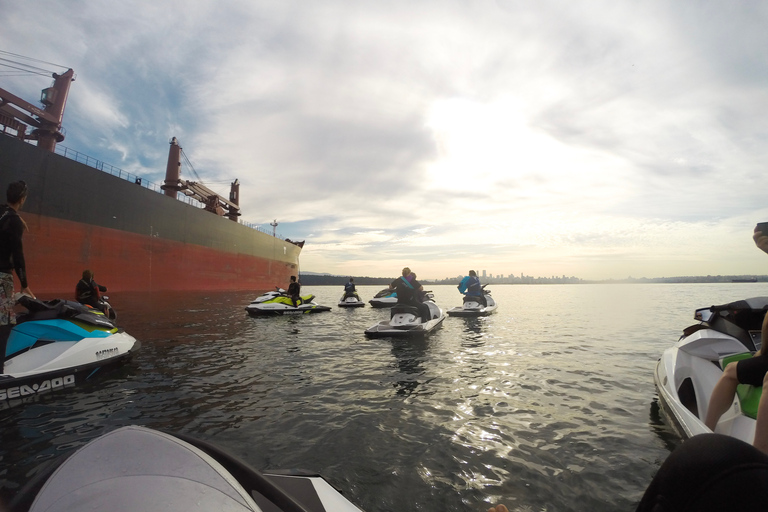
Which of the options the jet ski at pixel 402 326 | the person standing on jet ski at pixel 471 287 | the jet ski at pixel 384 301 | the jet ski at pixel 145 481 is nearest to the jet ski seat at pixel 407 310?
the jet ski at pixel 402 326

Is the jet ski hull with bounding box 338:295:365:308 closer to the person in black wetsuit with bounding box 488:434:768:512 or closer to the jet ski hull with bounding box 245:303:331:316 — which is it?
the jet ski hull with bounding box 245:303:331:316

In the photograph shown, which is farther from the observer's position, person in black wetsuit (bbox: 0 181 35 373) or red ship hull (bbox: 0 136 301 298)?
red ship hull (bbox: 0 136 301 298)

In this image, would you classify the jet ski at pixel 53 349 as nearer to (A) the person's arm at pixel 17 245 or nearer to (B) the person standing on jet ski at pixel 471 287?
(A) the person's arm at pixel 17 245

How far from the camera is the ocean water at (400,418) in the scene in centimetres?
330

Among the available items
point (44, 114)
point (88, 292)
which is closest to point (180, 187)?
point (44, 114)

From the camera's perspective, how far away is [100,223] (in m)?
20.4

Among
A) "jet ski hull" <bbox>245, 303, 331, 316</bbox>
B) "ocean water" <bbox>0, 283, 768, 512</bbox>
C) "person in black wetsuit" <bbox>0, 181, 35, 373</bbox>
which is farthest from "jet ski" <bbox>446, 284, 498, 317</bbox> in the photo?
"person in black wetsuit" <bbox>0, 181, 35, 373</bbox>

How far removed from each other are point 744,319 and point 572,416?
92.9 inches

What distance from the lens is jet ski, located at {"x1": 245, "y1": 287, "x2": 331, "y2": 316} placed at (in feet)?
51.4

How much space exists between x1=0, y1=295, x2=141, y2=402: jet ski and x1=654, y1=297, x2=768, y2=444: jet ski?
27.5ft

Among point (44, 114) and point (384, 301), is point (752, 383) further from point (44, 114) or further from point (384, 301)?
point (44, 114)

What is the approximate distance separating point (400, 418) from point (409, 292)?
6.50 metres

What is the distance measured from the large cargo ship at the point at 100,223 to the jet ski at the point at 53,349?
15469 mm

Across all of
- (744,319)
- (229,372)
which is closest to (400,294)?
(229,372)
